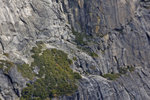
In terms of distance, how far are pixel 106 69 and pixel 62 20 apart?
11470 mm

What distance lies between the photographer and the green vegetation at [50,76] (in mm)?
56938

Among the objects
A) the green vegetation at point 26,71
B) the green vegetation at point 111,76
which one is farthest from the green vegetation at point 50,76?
the green vegetation at point 111,76

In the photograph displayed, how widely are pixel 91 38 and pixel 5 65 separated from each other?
1836 centimetres

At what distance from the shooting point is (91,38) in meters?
68.1

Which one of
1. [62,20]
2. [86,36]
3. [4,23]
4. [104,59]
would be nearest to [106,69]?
[104,59]

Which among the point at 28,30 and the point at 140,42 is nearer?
the point at 28,30

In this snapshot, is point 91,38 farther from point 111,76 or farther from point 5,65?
point 5,65

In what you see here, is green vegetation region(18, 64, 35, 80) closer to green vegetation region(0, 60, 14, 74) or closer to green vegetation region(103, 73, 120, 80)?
green vegetation region(0, 60, 14, 74)

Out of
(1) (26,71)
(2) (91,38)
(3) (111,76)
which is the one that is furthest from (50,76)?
(2) (91,38)

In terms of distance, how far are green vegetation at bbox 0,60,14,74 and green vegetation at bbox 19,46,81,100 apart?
79.7 inches

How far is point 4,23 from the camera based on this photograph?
59.6 m

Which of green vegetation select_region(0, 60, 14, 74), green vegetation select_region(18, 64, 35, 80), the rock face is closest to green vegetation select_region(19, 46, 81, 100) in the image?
green vegetation select_region(18, 64, 35, 80)

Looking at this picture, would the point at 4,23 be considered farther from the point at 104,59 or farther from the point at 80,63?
the point at 104,59

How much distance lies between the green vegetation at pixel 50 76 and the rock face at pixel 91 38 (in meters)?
1.07
